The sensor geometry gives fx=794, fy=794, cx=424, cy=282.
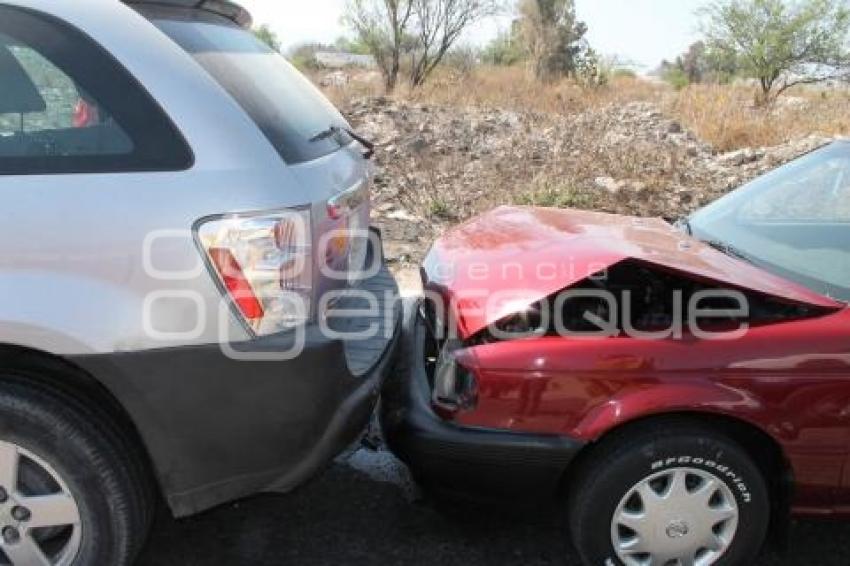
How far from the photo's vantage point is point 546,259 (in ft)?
9.70

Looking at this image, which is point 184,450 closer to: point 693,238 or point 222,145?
point 222,145

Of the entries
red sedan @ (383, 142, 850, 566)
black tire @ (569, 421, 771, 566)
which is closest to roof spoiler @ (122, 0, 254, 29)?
red sedan @ (383, 142, 850, 566)

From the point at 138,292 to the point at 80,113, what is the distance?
1.74 feet

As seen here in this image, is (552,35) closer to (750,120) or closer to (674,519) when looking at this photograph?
(750,120)

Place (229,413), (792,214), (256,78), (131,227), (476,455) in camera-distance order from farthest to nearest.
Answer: (792,214), (256,78), (476,455), (229,413), (131,227)

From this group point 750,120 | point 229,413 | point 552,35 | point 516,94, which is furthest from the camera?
point 552,35

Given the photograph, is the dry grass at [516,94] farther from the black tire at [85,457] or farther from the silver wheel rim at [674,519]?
the black tire at [85,457]

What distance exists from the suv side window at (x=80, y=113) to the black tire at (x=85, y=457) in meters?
0.66

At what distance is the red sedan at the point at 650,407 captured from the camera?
2.46 metres

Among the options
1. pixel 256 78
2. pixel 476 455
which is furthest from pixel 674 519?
pixel 256 78

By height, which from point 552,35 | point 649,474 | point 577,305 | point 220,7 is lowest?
point 649,474

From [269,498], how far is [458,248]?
130 cm

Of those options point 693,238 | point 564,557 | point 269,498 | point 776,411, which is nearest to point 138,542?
point 269,498

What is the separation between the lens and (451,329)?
2852 mm
